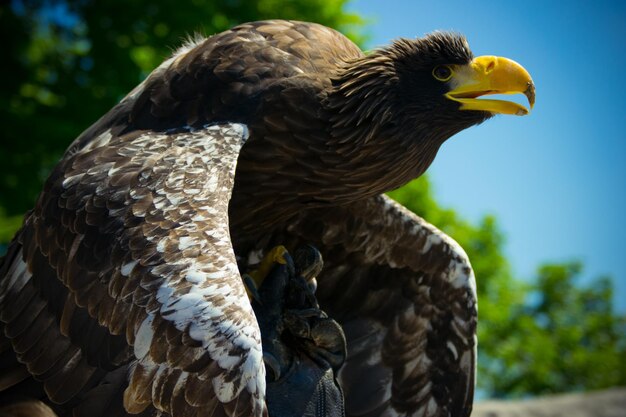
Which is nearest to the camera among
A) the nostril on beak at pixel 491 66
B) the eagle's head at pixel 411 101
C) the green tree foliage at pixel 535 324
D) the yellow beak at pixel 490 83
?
the yellow beak at pixel 490 83

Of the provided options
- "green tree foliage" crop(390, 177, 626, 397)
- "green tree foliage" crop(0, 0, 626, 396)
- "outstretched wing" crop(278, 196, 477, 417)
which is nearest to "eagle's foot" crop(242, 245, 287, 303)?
"outstretched wing" crop(278, 196, 477, 417)

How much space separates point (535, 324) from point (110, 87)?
1277 cm

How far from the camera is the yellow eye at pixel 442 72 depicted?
4534 mm

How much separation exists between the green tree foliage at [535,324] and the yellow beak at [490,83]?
1173cm

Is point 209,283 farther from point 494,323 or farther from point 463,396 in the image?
point 494,323

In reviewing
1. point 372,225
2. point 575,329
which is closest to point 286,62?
point 372,225

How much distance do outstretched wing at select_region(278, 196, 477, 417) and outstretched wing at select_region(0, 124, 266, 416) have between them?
1346mm

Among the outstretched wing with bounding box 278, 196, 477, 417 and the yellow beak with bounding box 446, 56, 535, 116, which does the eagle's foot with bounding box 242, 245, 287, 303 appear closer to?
the outstretched wing with bounding box 278, 196, 477, 417

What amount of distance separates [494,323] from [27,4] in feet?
37.4

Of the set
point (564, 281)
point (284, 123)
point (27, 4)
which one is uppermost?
point (27, 4)

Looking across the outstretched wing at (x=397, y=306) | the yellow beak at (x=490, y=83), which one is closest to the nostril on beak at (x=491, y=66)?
the yellow beak at (x=490, y=83)

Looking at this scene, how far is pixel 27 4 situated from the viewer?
15.7 metres

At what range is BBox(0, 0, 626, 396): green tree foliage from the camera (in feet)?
44.2

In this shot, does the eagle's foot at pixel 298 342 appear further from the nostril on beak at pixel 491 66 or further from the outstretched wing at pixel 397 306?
the nostril on beak at pixel 491 66
